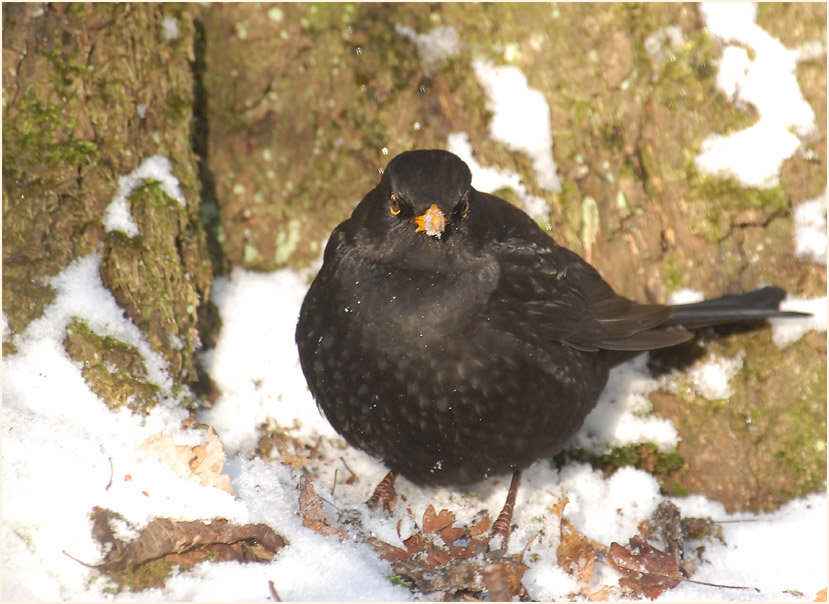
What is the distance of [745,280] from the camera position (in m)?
4.49

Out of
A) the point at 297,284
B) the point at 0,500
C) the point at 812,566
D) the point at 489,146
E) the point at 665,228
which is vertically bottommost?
the point at 0,500

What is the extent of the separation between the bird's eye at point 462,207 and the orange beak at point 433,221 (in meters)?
0.10

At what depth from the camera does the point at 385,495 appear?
4133mm

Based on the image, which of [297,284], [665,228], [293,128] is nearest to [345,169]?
[293,128]

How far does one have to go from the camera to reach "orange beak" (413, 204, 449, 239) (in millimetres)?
3318

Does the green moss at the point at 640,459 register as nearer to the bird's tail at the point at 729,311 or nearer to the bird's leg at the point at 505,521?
the bird's leg at the point at 505,521

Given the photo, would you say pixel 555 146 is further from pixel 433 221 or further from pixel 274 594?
pixel 274 594

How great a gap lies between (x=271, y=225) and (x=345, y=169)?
58 cm

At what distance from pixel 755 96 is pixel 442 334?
2519 mm

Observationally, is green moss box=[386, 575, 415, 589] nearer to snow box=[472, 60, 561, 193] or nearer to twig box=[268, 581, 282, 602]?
twig box=[268, 581, 282, 602]

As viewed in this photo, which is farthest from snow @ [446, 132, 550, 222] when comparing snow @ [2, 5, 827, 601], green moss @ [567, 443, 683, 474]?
green moss @ [567, 443, 683, 474]

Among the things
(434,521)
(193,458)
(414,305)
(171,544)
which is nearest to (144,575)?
(171,544)

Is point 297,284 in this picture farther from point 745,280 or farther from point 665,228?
point 745,280

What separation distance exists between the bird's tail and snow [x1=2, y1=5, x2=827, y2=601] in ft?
0.76
